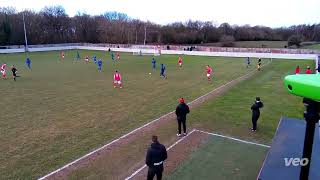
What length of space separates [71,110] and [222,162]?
10182mm

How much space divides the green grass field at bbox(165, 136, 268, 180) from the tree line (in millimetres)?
70769

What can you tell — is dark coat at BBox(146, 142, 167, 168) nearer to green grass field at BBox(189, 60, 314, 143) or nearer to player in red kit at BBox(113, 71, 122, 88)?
green grass field at BBox(189, 60, 314, 143)

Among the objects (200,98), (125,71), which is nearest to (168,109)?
(200,98)

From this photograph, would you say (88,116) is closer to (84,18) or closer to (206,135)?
(206,135)

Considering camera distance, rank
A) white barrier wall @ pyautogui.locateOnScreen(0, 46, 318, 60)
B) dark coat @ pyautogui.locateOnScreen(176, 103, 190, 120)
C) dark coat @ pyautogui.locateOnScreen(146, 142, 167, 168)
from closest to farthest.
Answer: dark coat @ pyautogui.locateOnScreen(146, 142, 167, 168) → dark coat @ pyautogui.locateOnScreen(176, 103, 190, 120) → white barrier wall @ pyautogui.locateOnScreen(0, 46, 318, 60)

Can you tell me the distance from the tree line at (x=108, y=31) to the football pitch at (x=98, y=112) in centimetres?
5691

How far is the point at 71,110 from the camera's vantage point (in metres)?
17.3

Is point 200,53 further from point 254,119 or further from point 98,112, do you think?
point 254,119

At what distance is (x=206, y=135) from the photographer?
512 inches

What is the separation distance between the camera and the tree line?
81250 millimetres

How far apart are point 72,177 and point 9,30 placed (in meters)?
74.8

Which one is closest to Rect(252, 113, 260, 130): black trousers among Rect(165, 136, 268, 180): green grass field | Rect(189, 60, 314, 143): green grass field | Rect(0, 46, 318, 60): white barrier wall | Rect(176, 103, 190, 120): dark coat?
Rect(189, 60, 314, 143): green grass field

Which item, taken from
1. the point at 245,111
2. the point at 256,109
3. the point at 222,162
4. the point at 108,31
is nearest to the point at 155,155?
the point at 222,162

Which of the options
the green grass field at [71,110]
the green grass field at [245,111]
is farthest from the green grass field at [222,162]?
the green grass field at [71,110]
